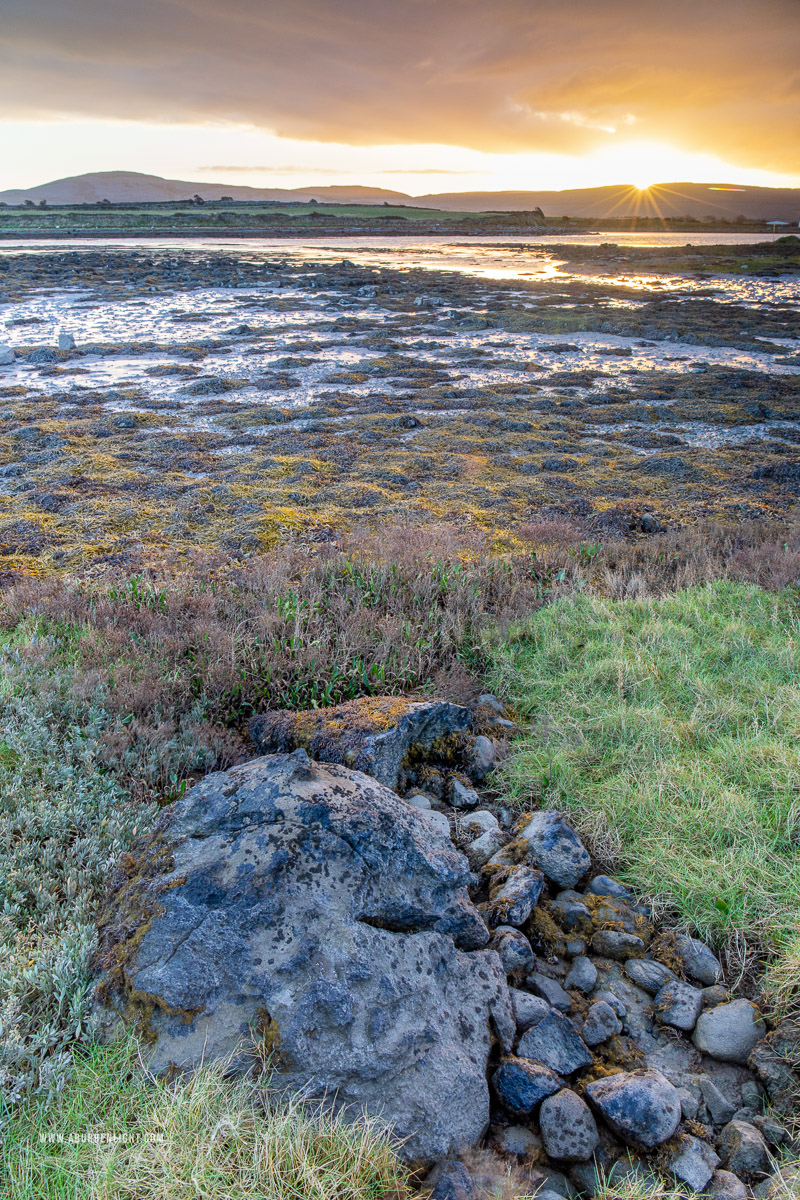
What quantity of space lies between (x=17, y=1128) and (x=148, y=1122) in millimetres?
439

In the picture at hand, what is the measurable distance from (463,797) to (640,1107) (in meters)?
2.08

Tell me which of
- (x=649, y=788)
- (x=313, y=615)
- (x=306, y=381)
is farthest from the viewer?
(x=306, y=381)

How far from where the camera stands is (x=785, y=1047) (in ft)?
8.71

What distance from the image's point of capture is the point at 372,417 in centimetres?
1486

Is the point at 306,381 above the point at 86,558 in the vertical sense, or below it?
above

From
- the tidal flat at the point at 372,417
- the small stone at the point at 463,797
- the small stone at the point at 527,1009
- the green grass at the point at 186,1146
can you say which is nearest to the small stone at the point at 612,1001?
the small stone at the point at 527,1009

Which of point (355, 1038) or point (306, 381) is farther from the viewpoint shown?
point (306, 381)

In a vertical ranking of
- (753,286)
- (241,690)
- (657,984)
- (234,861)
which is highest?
(753,286)

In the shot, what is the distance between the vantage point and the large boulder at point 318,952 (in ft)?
7.73

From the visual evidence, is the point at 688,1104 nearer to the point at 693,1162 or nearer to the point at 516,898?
the point at 693,1162

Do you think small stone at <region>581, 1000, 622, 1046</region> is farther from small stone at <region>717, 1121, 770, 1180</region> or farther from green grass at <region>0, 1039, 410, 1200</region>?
green grass at <region>0, 1039, 410, 1200</region>

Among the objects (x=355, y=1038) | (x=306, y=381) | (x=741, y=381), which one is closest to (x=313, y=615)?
(x=355, y=1038)

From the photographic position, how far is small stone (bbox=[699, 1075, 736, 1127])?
2533 millimetres

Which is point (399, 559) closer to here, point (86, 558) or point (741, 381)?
point (86, 558)
